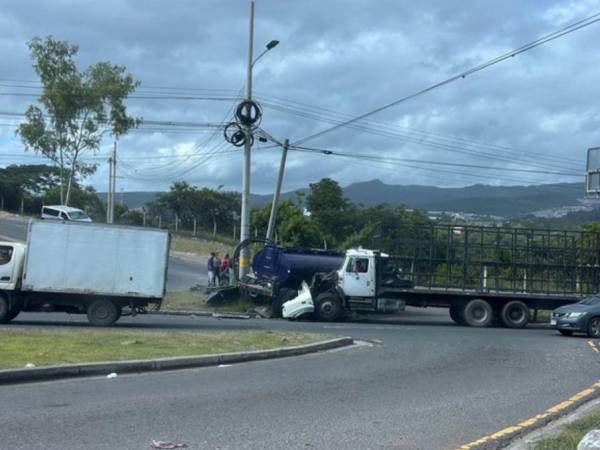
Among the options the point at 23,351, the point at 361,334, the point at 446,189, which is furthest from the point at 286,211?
the point at 446,189

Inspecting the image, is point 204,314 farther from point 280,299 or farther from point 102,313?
point 102,313

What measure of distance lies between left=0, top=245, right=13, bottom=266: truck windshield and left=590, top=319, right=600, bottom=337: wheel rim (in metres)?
16.8

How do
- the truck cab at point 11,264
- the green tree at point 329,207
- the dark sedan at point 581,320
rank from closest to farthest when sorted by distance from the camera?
the truck cab at point 11,264 → the dark sedan at point 581,320 → the green tree at point 329,207

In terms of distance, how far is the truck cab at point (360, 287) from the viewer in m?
29.0

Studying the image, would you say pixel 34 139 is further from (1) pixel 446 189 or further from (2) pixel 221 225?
(1) pixel 446 189

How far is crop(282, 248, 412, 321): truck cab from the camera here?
2898cm

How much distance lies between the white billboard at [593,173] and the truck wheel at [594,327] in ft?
34.7

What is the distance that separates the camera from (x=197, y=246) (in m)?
67.4

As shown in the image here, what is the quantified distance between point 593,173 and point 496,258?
48.9 feet

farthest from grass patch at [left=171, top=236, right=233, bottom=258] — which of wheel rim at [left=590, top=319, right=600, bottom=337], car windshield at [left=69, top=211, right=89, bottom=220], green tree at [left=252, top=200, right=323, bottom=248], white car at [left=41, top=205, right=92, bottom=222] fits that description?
wheel rim at [left=590, top=319, right=600, bottom=337]

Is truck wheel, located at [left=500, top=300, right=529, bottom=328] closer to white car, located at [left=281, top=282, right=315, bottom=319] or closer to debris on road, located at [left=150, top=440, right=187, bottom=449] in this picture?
white car, located at [left=281, top=282, right=315, bottom=319]

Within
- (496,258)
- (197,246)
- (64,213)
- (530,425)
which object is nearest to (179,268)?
(64,213)

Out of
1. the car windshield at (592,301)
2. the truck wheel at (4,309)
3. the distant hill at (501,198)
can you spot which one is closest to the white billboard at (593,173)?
the car windshield at (592,301)

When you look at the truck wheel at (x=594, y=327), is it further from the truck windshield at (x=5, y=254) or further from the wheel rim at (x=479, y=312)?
the truck windshield at (x=5, y=254)
